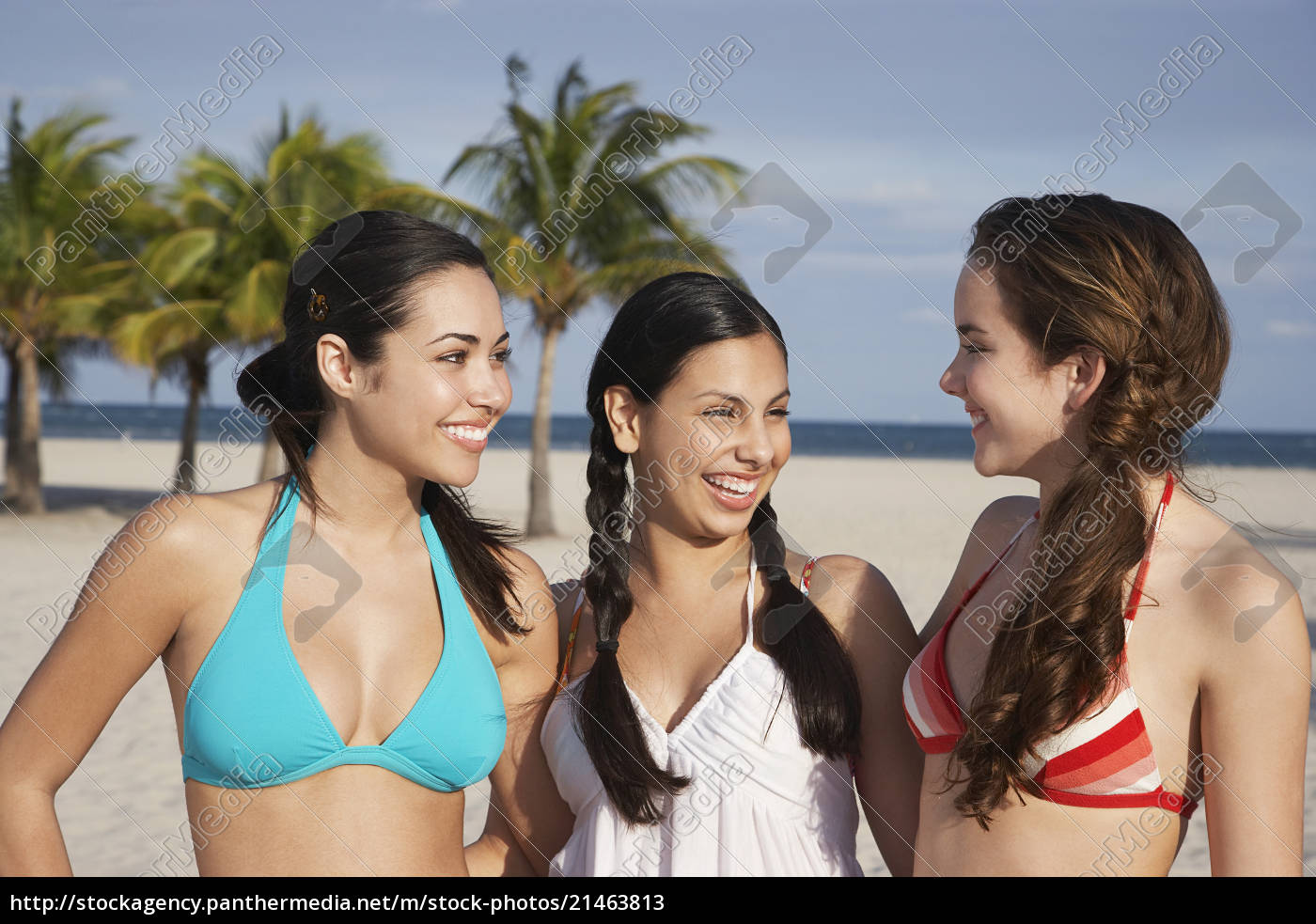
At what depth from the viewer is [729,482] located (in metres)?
2.77

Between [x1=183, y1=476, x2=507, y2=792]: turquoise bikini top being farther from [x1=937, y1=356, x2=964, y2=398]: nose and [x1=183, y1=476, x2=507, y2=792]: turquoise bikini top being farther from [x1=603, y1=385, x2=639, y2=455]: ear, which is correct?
[x1=937, y1=356, x2=964, y2=398]: nose

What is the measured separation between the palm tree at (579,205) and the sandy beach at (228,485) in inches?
156

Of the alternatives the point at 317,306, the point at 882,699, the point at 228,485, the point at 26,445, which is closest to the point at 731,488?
the point at 882,699

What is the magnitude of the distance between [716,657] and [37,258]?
20.4 m

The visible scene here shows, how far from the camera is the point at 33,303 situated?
20.8 m

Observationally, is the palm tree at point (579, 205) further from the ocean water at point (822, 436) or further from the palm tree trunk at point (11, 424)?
the ocean water at point (822, 436)

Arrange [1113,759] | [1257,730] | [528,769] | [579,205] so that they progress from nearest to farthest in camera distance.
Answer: [1257,730]
[1113,759]
[528,769]
[579,205]

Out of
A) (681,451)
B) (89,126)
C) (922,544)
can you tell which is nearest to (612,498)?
(681,451)

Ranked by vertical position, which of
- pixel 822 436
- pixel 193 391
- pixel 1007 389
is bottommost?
pixel 193 391

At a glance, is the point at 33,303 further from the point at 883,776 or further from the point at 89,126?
the point at 883,776

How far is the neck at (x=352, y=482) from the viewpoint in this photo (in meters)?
2.72

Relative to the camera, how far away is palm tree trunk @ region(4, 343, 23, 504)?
20.8 meters

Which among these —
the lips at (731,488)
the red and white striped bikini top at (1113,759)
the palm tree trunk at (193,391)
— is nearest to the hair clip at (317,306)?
the lips at (731,488)

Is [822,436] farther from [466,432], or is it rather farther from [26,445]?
[466,432]
